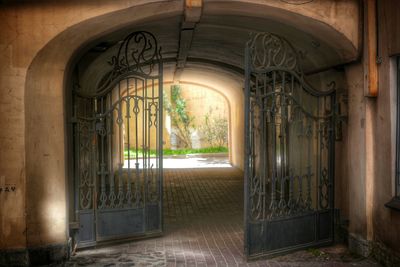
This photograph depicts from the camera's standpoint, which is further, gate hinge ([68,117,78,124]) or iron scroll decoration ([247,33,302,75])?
gate hinge ([68,117,78,124])

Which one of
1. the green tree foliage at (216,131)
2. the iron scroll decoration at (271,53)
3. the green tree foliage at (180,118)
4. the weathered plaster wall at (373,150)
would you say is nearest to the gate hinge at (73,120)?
the iron scroll decoration at (271,53)

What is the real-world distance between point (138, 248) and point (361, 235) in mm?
3411

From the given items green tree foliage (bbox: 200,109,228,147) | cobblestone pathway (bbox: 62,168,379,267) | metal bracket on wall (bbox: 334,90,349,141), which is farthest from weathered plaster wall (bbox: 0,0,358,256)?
green tree foliage (bbox: 200,109,228,147)

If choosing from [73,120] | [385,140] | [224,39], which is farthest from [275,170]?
[224,39]

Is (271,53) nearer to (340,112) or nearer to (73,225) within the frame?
(340,112)

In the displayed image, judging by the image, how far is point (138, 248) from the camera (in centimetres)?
785

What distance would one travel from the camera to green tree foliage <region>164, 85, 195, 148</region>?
31906 mm

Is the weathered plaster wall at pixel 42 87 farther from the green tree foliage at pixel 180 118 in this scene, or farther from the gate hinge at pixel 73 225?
the green tree foliage at pixel 180 118

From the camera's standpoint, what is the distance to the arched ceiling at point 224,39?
289 inches

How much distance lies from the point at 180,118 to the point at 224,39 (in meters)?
21.4

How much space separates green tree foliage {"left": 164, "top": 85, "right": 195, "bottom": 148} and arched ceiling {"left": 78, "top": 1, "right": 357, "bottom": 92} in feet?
59.6

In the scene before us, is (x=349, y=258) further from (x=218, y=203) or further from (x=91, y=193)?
(x=218, y=203)

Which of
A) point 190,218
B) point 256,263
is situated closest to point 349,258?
point 256,263

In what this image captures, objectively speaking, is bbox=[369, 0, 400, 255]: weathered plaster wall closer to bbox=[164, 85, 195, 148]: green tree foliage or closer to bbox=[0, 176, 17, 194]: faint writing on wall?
bbox=[0, 176, 17, 194]: faint writing on wall
